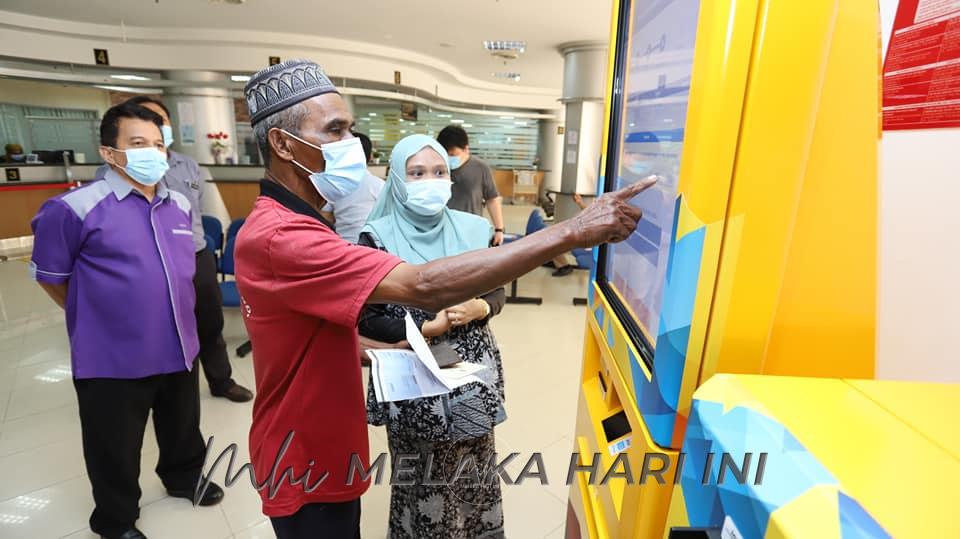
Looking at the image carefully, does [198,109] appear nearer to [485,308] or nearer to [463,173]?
[463,173]

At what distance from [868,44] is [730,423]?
0.51 metres

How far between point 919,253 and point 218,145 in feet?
30.3

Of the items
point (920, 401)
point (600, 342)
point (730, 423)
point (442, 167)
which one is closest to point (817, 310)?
point (920, 401)

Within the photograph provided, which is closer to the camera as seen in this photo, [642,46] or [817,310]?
[817,310]

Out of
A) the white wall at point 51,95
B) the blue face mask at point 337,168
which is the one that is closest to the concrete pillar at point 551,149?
the white wall at point 51,95

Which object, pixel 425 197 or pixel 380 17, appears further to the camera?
pixel 380 17

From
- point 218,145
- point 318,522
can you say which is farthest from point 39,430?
point 218,145

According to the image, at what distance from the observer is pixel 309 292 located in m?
0.92

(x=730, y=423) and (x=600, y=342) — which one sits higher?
(x=730, y=423)

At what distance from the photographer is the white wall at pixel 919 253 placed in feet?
1.97

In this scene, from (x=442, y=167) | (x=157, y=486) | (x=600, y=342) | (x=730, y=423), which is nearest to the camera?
(x=730, y=423)

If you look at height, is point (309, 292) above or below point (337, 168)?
below

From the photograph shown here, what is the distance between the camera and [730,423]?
0.51 m

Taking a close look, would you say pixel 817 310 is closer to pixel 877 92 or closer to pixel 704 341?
pixel 704 341
